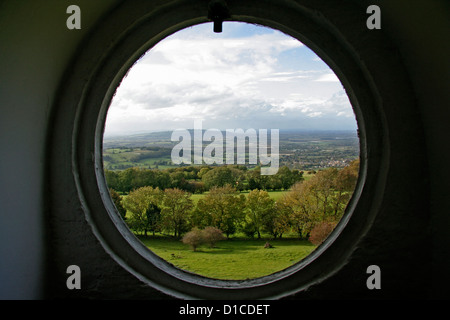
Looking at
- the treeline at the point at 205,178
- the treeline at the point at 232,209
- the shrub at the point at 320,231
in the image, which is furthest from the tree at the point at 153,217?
the shrub at the point at 320,231

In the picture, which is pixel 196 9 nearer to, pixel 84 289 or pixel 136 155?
pixel 136 155

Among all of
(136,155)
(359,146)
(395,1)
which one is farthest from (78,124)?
(395,1)

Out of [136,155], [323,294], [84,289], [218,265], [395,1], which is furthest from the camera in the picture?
[136,155]

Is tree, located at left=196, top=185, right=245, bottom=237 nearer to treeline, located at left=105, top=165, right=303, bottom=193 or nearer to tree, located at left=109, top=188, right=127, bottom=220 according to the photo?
treeline, located at left=105, top=165, right=303, bottom=193

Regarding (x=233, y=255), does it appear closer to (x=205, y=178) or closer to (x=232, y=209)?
(x=232, y=209)

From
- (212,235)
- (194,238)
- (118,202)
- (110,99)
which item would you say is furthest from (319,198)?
(110,99)

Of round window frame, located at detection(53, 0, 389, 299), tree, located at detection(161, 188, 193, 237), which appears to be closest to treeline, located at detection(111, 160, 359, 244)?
tree, located at detection(161, 188, 193, 237)

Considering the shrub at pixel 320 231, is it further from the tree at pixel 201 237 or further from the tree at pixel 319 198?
the tree at pixel 201 237

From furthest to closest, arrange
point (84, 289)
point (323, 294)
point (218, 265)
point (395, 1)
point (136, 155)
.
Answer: point (136, 155) < point (218, 265) < point (84, 289) < point (323, 294) < point (395, 1)

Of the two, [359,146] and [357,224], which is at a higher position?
[359,146]
